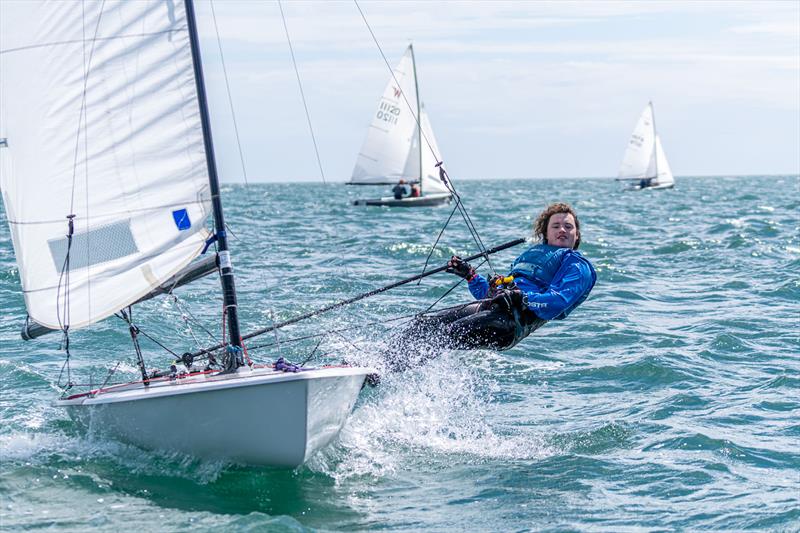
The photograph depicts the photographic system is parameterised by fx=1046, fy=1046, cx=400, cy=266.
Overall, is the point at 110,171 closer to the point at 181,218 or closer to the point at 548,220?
the point at 181,218

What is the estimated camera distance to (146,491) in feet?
16.5

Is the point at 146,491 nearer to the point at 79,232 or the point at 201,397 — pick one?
the point at 201,397

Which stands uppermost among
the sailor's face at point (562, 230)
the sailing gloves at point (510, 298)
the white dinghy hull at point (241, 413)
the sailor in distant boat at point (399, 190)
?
the sailor in distant boat at point (399, 190)

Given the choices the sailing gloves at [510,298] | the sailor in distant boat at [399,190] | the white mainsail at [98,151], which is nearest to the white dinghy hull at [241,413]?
the white mainsail at [98,151]

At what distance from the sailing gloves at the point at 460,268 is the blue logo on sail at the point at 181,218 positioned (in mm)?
1661

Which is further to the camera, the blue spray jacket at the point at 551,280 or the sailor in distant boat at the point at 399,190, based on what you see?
the sailor in distant boat at the point at 399,190

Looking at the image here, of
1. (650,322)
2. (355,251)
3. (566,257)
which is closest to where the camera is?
(566,257)

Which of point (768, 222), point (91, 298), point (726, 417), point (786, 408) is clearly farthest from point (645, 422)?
point (768, 222)

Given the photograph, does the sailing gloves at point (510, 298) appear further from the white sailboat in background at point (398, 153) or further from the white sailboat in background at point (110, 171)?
the white sailboat in background at point (398, 153)

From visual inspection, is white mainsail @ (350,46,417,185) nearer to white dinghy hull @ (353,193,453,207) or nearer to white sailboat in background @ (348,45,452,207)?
white sailboat in background @ (348,45,452,207)

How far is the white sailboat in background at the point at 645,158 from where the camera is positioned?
182ft

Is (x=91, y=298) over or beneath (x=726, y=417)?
over

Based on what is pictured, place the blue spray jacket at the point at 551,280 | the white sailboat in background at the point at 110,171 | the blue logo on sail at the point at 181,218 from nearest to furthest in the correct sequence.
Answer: the white sailboat in background at the point at 110,171, the blue logo on sail at the point at 181,218, the blue spray jacket at the point at 551,280

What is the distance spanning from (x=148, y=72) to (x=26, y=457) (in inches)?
83.8
